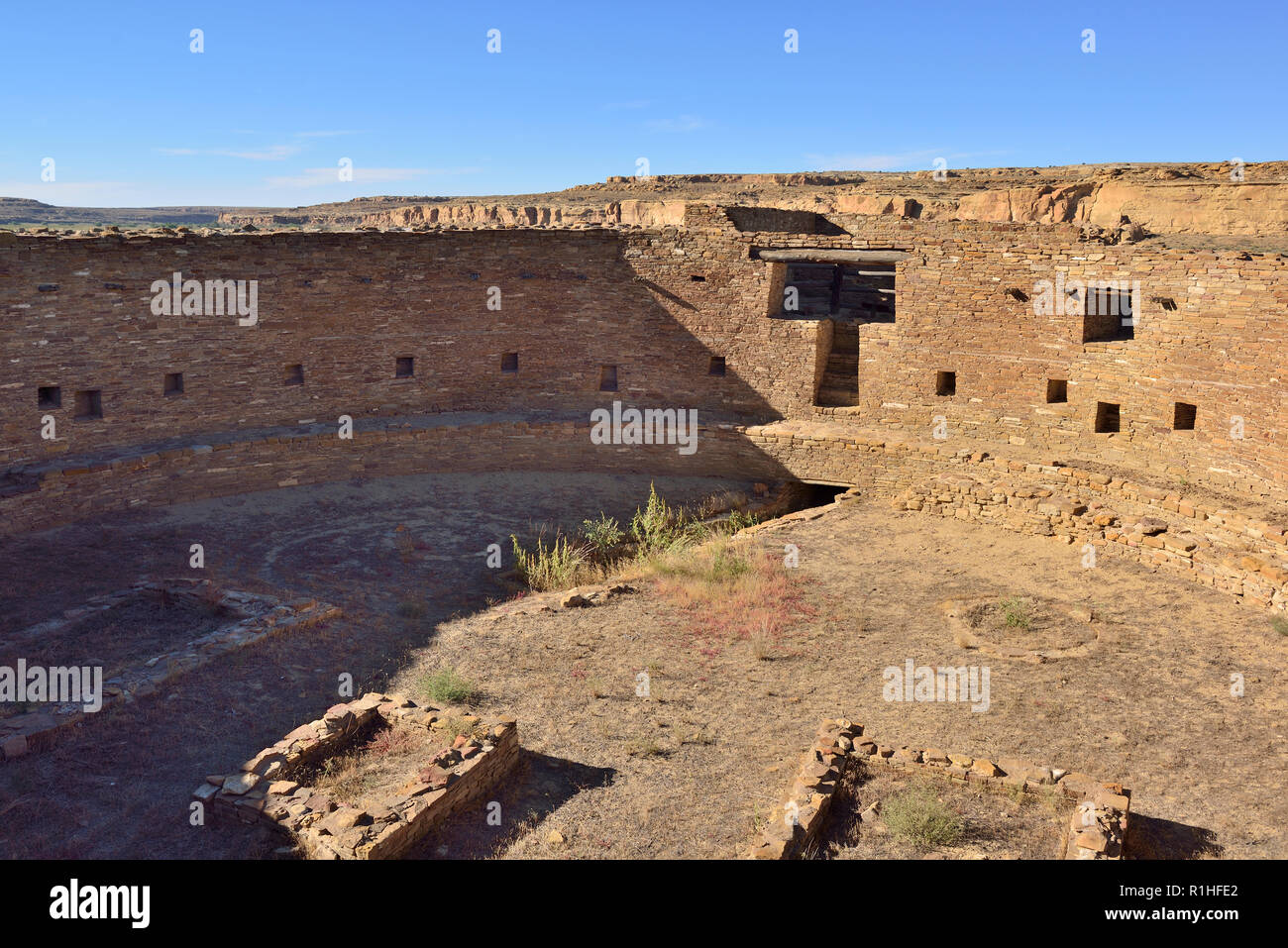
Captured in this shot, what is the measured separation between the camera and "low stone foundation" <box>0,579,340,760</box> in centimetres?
850

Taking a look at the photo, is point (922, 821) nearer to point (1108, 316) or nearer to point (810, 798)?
point (810, 798)

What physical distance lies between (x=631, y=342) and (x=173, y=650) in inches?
408

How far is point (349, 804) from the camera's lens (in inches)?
292

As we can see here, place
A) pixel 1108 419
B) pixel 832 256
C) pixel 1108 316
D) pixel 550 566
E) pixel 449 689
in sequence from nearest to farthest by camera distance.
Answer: pixel 449 689
pixel 550 566
pixel 1108 419
pixel 1108 316
pixel 832 256

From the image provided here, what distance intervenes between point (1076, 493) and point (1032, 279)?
368cm

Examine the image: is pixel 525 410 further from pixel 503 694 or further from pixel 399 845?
pixel 399 845

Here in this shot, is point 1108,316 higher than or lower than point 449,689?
higher

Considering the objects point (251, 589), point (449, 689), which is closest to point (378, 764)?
point (449, 689)

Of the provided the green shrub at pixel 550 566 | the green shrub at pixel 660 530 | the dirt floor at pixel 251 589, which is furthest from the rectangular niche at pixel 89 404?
the green shrub at pixel 660 530

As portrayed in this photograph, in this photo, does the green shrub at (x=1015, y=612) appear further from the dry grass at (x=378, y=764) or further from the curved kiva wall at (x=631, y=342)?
the dry grass at (x=378, y=764)

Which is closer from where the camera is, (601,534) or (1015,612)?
(1015,612)

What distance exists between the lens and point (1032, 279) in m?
15.5

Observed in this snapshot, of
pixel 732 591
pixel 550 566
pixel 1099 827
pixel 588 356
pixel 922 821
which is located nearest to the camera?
pixel 1099 827
